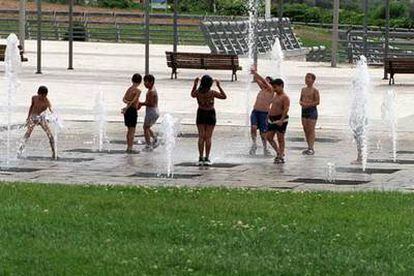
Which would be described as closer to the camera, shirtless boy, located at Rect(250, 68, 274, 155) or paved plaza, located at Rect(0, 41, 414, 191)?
paved plaza, located at Rect(0, 41, 414, 191)

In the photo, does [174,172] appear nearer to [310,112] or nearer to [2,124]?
[310,112]

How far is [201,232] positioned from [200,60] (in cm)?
2644

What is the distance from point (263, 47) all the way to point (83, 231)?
39050 mm

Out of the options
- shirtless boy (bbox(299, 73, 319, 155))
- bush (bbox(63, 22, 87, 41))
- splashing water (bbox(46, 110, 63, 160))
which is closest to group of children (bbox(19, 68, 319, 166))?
shirtless boy (bbox(299, 73, 319, 155))

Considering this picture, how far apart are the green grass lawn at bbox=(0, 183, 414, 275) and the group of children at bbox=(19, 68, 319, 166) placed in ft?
14.8

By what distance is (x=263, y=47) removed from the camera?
163 ft

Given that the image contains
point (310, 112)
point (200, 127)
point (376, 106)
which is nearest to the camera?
point (200, 127)

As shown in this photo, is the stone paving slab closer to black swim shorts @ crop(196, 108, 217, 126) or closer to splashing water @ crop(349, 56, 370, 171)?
splashing water @ crop(349, 56, 370, 171)

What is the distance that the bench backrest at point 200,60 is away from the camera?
36.7 meters

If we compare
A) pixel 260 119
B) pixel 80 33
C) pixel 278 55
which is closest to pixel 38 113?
pixel 260 119

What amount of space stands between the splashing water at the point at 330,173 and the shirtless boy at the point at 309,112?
138 centimetres

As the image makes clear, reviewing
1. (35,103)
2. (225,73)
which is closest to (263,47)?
(225,73)

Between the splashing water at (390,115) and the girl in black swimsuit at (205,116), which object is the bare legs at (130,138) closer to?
the girl in black swimsuit at (205,116)

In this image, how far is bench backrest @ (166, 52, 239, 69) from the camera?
36656mm
